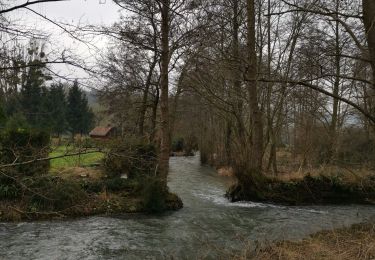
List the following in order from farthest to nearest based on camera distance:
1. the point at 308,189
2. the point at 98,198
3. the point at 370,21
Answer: the point at 308,189 → the point at 98,198 → the point at 370,21

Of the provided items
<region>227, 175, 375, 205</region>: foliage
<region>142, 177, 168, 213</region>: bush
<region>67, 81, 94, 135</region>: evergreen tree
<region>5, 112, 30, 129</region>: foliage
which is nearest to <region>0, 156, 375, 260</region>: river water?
<region>142, 177, 168, 213</region>: bush

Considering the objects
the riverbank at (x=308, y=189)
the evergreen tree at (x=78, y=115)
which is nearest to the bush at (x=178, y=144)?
the evergreen tree at (x=78, y=115)

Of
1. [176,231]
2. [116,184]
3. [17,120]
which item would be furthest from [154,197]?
[17,120]

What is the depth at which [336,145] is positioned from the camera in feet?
77.7

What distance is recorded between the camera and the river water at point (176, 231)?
1006 cm

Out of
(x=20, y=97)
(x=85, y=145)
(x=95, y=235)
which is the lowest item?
(x=95, y=235)

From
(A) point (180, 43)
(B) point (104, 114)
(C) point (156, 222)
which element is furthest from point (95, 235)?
(B) point (104, 114)

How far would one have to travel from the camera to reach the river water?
1006 cm

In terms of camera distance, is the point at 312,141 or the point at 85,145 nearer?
the point at 85,145

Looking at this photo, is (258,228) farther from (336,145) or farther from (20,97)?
(336,145)

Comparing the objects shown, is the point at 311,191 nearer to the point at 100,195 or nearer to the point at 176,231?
the point at 176,231

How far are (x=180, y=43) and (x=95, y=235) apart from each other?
9705 mm

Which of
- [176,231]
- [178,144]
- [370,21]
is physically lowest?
[176,231]

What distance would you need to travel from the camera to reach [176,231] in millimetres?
12250
